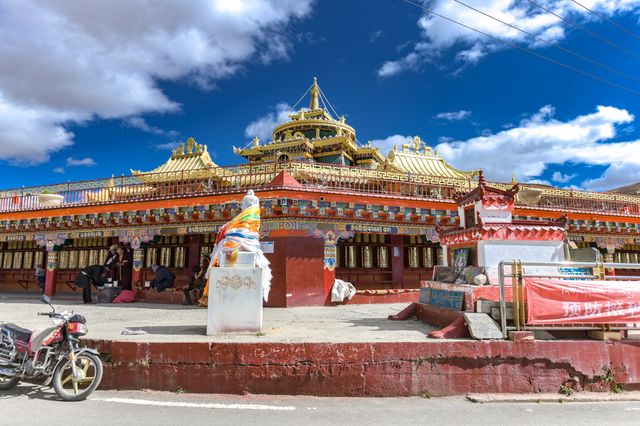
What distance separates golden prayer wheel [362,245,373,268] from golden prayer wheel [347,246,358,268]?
307 mm

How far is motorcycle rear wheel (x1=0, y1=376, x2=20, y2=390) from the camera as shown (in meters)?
5.63

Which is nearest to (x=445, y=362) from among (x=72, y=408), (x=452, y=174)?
(x=72, y=408)

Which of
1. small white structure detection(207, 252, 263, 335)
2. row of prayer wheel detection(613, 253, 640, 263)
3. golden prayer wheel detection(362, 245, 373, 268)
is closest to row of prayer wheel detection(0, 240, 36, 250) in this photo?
golden prayer wheel detection(362, 245, 373, 268)

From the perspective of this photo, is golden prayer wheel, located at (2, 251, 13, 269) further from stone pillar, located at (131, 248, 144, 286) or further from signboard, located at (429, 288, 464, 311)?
signboard, located at (429, 288, 464, 311)

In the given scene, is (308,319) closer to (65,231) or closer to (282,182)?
(282,182)

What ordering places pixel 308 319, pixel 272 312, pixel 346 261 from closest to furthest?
1. pixel 308 319
2. pixel 272 312
3. pixel 346 261

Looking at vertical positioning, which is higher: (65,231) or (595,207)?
(595,207)

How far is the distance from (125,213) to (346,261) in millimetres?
8152

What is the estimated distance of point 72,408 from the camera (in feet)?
16.6

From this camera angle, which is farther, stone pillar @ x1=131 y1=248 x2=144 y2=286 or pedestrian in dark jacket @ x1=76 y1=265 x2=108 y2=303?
stone pillar @ x1=131 y1=248 x2=144 y2=286

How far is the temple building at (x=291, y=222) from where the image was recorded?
42.6 ft

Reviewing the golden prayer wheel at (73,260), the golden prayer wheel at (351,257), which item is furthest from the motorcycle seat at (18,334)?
the golden prayer wheel at (73,260)

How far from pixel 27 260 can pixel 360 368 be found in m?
20.0

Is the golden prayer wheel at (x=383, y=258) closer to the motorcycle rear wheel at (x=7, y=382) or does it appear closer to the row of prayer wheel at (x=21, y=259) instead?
the motorcycle rear wheel at (x=7, y=382)
